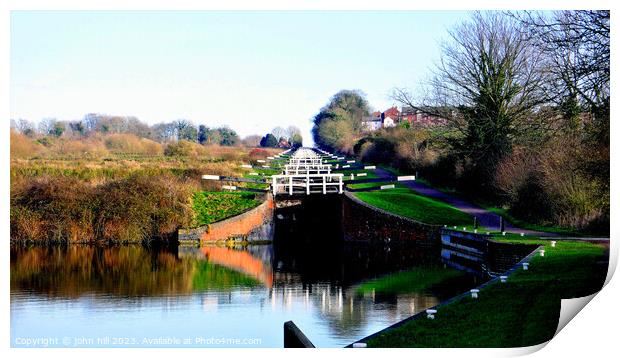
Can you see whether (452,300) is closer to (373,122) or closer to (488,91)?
(488,91)

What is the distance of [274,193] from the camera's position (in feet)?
97.5

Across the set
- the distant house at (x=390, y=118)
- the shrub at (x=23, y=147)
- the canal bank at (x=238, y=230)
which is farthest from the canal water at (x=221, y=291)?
the distant house at (x=390, y=118)

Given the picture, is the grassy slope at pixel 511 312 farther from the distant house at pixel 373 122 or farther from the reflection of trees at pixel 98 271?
the distant house at pixel 373 122

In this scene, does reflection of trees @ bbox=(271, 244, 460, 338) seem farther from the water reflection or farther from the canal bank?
the canal bank

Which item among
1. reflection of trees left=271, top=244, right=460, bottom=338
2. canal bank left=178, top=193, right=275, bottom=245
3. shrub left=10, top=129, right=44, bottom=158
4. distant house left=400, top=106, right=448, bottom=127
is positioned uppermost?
distant house left=400, top=106, right=448, bottom=127

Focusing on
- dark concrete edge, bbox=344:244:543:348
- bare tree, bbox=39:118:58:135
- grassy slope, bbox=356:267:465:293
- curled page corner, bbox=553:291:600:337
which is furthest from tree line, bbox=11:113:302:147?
curled page corner, bbox=553:291:600:337

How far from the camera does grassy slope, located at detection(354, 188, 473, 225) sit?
26594mm

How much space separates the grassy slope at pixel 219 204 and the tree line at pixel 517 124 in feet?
15.5

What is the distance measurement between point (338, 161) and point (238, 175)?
24.5 feet

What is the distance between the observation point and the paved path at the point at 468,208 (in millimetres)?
23562

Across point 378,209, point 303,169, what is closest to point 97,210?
point 378,209

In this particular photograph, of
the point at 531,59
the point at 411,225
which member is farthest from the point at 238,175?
the point at 531,59

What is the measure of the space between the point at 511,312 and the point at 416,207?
1664 centimetres

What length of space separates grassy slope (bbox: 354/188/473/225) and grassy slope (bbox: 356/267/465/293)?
459 cm
